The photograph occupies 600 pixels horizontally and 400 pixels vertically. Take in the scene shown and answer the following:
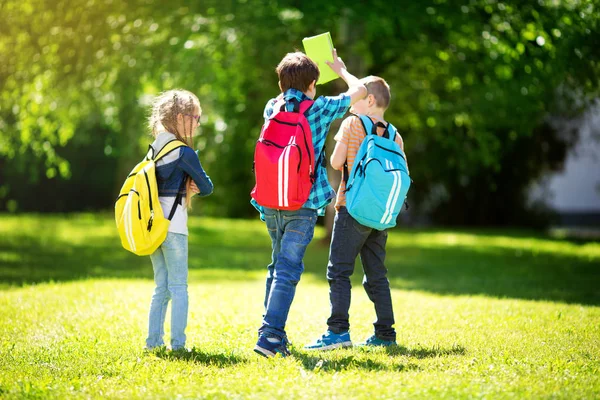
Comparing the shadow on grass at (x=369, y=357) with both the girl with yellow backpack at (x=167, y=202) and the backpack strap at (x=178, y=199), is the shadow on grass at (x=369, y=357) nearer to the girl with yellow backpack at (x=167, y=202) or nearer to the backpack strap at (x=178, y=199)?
the girl with yellow backpack at (x=167, y=202)

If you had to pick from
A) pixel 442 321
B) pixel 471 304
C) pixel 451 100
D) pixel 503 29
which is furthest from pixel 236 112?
pixel 442 321

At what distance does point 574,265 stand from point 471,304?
624 centimetres

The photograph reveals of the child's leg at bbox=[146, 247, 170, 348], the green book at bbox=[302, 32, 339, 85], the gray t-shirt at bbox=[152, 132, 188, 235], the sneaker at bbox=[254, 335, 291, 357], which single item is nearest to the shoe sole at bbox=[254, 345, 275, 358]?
the sneaker at bbox=[254, 335, 291, 357]

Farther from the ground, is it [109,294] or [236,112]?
[236,112]

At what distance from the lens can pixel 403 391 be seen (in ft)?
13.9

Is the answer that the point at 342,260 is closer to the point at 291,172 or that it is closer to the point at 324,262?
the point at 291,172

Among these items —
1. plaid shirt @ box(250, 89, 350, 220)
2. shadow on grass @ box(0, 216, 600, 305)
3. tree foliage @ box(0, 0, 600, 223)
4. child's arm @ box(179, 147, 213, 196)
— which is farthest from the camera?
tree foliage @ box(0, 0, 600, 223)

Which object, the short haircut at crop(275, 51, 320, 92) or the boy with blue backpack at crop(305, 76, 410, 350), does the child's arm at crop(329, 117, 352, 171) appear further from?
the short haircut at crop(275, 51, 320, 92)

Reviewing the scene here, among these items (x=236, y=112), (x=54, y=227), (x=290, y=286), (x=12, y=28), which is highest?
(x=12, y=28)

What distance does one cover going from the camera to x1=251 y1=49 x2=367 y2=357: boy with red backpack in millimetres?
4980

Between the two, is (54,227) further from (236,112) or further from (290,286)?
(290,286)

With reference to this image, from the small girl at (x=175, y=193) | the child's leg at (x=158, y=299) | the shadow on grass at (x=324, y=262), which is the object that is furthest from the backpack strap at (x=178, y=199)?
the shadow on grass at (x=324, y=262)

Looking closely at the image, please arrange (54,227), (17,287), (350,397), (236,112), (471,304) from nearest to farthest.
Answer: (350,397) < (471,304) < (17,287) < (236,112) < (54,227)

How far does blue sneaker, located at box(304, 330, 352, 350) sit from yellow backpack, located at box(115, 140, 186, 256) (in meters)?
1.36
